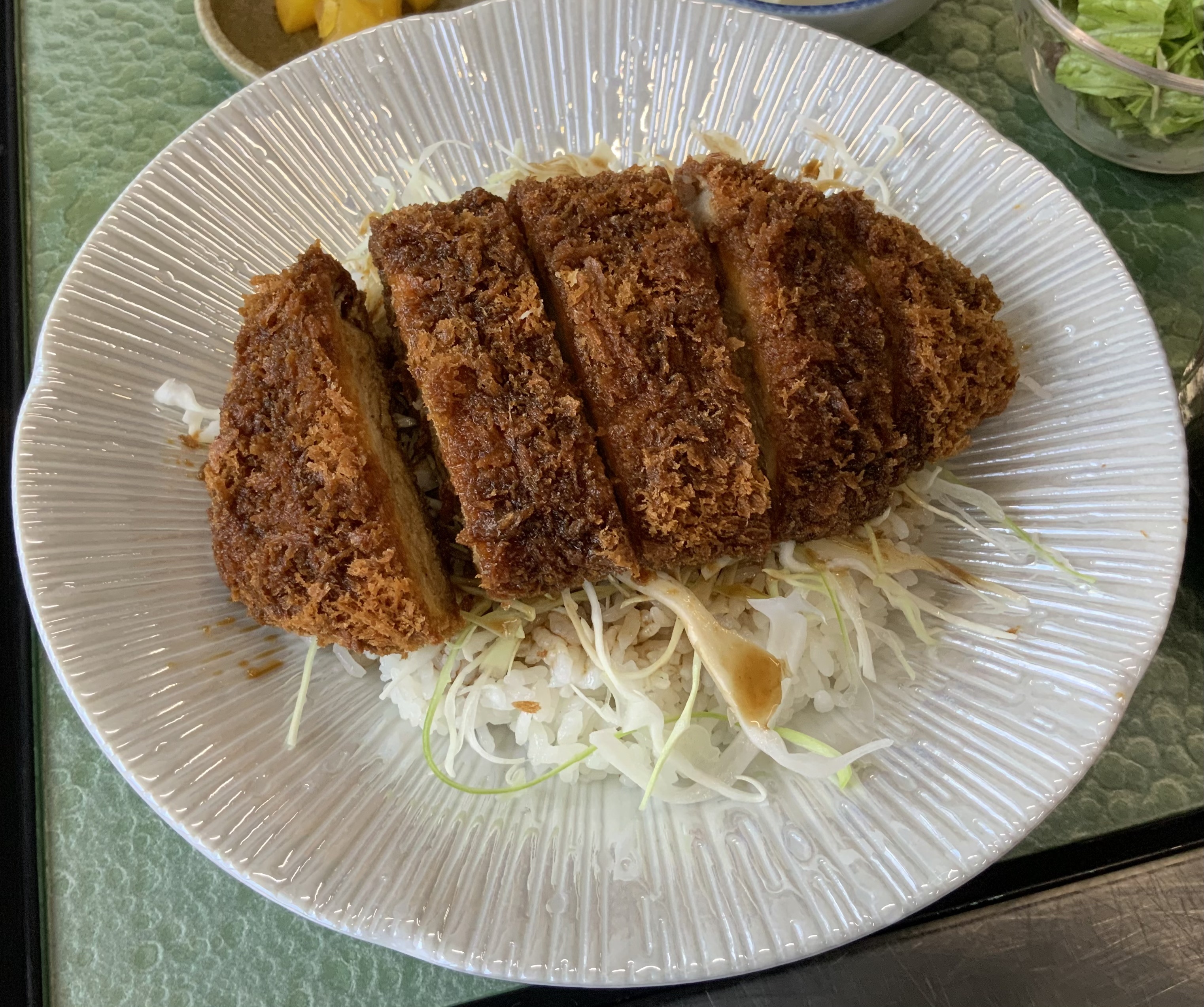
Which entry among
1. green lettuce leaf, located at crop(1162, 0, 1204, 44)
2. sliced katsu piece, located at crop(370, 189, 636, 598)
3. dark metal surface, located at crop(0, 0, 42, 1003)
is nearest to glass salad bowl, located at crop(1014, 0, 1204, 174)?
green lettuce leaf, located at crop(1162, 0, 1204, 44)

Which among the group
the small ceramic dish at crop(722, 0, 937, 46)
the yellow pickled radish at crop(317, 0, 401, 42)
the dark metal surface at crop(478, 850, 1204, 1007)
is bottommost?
the dark metal surface at crop(478, 850, 1204, 1007)

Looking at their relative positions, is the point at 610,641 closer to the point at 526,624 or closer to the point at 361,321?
the point at 526,624

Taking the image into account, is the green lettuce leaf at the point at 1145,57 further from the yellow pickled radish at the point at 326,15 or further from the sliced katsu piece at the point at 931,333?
the yellow pickled radish at the point at 326,15

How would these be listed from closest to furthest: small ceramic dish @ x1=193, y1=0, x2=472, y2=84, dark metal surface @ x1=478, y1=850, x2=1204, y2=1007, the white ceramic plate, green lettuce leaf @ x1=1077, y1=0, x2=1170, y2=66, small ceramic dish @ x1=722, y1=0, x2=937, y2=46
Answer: the white ceramic plate → dark metal surface @ x1=478, y1=850, x2=1204, y2=1007 → green lettuce leaf @ x1=1077, y1=0, x2=1170, y2=66 → small ceramic dish @ x1=722, y1=0, x2=937, y2=46 → small ceramic dish @ x1=193, y1=0, x2=472, y2=84

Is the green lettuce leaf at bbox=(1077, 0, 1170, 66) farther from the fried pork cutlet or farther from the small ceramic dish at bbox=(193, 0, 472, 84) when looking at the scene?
the fried pork cutlet

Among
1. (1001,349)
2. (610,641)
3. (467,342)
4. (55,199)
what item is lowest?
(610,641)

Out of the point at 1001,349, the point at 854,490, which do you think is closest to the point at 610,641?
the point at 854,490

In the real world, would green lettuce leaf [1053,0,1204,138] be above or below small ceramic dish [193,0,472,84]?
below
